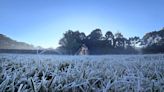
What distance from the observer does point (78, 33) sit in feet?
106

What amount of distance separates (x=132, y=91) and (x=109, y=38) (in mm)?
30819

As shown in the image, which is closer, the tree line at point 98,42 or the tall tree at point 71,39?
the tree line at point 98,42

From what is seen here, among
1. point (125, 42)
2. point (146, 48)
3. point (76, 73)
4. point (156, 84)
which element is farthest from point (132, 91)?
point (125, 42)

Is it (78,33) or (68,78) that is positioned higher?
(78,33)

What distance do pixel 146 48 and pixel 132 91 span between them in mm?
22820

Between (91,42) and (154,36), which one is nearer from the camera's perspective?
(154,36)

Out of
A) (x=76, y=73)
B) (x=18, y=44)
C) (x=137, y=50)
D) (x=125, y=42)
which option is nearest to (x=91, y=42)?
(x=125, y=42)

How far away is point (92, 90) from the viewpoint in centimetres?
100

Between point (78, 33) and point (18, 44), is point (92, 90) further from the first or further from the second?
point (78, 33)

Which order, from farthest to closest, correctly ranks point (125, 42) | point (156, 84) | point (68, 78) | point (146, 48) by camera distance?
1. point (125, 42)
2. point (146, 48)
3. point (68, 78)
4. point (156, 84)

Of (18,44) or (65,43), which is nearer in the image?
(18,44)

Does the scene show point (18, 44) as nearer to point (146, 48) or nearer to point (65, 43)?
point (65, 43)

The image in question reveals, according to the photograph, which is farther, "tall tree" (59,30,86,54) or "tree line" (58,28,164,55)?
"tall tree" (59,30,86,54)

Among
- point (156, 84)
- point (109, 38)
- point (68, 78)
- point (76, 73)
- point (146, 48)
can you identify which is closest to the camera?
point (156, 84)
